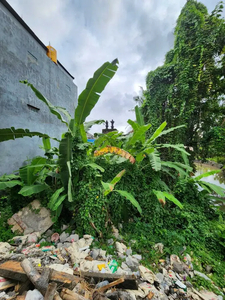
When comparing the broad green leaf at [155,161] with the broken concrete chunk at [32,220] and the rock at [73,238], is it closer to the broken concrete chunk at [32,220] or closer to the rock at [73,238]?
the rock at [73,238]

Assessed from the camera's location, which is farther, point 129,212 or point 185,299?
point 129,212

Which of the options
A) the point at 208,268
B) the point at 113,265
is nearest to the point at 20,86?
the point at 113,265

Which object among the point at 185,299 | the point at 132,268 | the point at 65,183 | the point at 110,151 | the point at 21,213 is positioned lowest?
the point at 185,299

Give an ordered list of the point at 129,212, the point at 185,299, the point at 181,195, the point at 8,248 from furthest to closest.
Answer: the point at 181,195, the point at 129,212, the point at 8,248, the point at 185,299

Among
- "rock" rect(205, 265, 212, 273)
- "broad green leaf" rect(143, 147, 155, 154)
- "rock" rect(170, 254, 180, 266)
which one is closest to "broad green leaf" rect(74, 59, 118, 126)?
"broad green leaf" rect(143, 147, 155, 154)

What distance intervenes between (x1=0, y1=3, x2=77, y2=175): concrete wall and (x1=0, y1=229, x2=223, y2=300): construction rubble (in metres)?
Result: 3.16

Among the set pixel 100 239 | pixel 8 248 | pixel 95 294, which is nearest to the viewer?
pixel 95 294

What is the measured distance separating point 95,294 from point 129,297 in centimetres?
34

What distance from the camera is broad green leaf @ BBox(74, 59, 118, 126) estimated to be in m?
2.25

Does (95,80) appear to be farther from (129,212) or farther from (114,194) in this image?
Answer: (129,212)

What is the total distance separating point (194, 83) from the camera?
4.47 meters

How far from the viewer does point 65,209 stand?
2.67m

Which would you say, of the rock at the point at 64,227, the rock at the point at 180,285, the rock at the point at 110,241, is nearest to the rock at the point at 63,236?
the rock at the point at 64,227

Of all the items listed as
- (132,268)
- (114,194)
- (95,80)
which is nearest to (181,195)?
(114,194)
